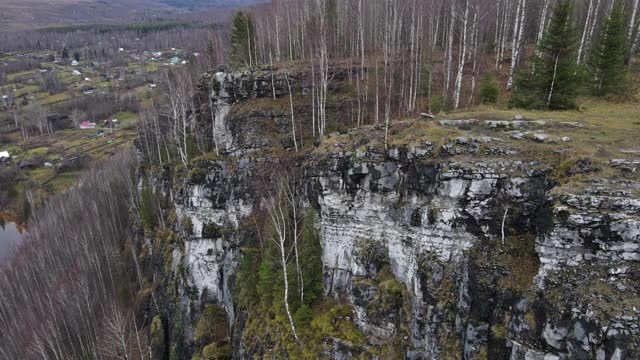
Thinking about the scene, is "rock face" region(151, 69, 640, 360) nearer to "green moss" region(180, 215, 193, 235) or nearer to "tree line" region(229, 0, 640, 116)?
"tree line" region(229, 0, 640, 116)

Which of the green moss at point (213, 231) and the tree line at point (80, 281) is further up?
the green moss at point (213, 231)

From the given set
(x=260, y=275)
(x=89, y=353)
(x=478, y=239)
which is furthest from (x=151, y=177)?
(x=478, y=239)

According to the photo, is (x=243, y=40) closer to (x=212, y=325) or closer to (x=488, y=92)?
(x=488, y=92)

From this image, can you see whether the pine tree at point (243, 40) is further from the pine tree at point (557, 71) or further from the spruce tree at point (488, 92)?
the pine tree at point (557, 71)

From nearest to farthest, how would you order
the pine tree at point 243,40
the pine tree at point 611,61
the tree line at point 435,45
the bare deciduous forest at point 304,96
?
the pine tree at point 611,61 < the bare deciduous forest at point 304,96 < the tree line at point 435,45 < the pine tree at point 243,40

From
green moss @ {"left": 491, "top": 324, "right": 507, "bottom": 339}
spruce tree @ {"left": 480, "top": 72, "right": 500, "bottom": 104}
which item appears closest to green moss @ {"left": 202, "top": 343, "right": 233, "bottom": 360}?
green moss @ {"left": 491, "top": 324, "right": 507, "bottom": 339}

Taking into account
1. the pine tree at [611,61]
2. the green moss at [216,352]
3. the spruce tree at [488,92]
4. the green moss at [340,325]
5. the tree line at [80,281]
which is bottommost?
the tree line at [80,281]

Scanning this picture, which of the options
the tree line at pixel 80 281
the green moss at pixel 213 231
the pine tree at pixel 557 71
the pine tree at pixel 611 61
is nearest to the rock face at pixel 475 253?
the pine tree at pixel 557 71
